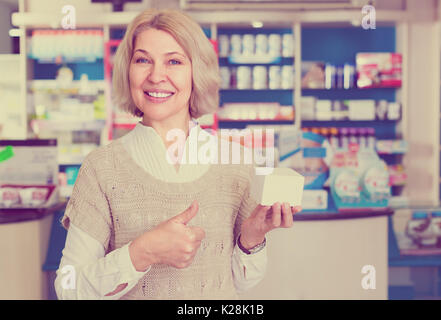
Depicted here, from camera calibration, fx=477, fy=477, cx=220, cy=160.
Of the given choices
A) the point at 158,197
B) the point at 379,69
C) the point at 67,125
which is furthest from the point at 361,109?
the point at 158,197

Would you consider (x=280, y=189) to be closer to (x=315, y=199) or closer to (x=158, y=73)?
(x=158, y=73)

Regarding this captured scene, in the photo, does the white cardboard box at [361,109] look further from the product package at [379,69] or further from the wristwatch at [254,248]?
the wristwatch at [254,248]

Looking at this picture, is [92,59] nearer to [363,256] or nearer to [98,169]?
[363,256]

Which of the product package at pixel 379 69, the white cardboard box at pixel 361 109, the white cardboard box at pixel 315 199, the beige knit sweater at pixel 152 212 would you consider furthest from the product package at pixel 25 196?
the product package at pixel 379 69

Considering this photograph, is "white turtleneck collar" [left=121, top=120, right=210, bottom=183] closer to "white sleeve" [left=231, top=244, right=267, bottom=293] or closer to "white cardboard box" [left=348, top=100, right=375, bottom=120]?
"white sleeve" [left=231, top=244, right=267, bottom=293]

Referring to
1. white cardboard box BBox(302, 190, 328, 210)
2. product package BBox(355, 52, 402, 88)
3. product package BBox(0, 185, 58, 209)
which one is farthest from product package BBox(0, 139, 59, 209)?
product package BBox(355, 52, 402, 88)

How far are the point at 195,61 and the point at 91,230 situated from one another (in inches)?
→ 14.0

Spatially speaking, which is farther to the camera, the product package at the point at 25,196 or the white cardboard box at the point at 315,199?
the product package at the point at 25,196

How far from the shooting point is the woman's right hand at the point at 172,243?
29.4 inches

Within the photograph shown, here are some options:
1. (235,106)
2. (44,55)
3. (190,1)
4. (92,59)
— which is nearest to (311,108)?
(235,106)

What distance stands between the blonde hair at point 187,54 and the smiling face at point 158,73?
1 centimetres

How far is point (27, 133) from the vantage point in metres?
4.01

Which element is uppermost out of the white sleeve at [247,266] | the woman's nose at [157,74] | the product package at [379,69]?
the product package at [379,69]

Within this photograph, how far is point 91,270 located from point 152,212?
0.14m
